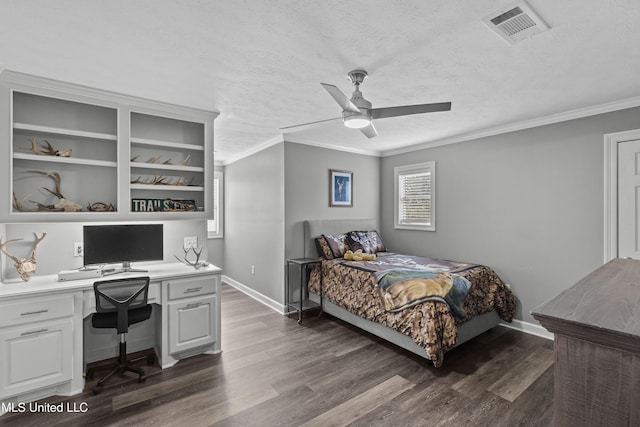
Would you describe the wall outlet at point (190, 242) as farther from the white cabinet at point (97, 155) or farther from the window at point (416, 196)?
the window at point (416, 196)

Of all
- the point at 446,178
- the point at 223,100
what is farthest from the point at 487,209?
the point at 223,100

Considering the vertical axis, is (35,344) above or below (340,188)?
below

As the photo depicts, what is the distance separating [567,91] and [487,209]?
171 cm

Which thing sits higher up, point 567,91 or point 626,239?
point 567,91

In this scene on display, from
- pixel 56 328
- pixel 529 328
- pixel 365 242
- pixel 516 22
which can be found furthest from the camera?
pixel 365 242

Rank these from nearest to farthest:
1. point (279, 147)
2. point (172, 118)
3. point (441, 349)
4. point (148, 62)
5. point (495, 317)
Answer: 1. point (148, 62)
2. point (441, 349)
3. point (172, 118)
4. point (495, 317)
5. point (279, 147)

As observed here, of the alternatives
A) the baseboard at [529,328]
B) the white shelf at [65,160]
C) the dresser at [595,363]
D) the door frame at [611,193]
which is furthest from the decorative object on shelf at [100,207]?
the door frame at [611,193]

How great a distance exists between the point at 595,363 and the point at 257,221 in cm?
470

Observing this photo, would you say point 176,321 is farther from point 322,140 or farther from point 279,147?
point 322,140

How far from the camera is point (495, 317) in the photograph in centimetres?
364

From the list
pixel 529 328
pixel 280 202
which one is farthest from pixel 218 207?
pixel 529 328

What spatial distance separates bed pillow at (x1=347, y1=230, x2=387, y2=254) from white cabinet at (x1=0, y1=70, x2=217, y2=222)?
7.03 feet

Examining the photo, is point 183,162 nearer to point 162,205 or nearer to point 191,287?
point 162,205

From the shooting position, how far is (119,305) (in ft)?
8.28
